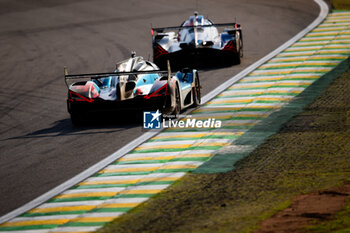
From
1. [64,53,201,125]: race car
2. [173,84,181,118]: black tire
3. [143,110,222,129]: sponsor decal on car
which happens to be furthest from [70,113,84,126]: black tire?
[173,84,181,118]: black tire

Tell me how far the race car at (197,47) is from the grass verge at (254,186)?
8268mm

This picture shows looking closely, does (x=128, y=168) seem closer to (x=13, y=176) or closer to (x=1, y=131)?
(x=13, y=176)

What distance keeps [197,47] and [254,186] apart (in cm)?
1190

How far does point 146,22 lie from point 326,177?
22920 millimetres

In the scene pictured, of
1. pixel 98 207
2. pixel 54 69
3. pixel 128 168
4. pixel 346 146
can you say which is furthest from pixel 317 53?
pixel 98 207

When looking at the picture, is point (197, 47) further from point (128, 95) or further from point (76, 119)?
point (76, 119)

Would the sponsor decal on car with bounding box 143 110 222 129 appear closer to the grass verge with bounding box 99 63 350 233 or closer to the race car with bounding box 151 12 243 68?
the grass verge with bounding box 99 63 350 233

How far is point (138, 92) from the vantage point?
14586 mm

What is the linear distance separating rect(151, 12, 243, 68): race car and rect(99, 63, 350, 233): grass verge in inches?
326

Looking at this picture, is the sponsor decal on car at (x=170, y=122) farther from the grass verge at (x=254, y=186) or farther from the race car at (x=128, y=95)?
the grass verge at (x=254, y=186)

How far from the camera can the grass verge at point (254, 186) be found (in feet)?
28.4

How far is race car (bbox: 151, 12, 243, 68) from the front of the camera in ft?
70.4

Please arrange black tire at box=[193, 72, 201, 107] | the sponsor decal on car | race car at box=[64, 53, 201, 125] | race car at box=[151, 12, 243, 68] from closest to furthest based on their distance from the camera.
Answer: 1. race car at box=[64, 53, 201, 125]
2. the sponsor decal on car
3. black tire at box=[193, 72, 201, 107]
4. race car at box=[151, 12, 243, 68]

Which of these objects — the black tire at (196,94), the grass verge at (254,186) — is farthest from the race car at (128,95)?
the grass verge at (254,186)
